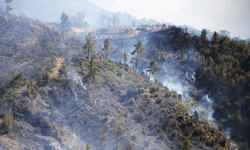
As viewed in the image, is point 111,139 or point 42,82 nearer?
point 111,139

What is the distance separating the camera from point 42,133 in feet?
84.8

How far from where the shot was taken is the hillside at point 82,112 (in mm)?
24734

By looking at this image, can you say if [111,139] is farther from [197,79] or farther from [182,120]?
[197,79]

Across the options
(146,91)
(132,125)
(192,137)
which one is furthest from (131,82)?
(192,137)

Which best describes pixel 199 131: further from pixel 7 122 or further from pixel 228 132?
pixel 7 122

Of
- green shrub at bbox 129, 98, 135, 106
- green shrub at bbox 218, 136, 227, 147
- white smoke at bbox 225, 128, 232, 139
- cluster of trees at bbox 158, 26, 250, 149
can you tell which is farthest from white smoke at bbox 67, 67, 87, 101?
cluster of trees at bbox 158, 26, 250, 149

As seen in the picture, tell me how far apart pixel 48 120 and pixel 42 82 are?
11365 millimetres

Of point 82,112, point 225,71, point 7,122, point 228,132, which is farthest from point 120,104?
point 225,71

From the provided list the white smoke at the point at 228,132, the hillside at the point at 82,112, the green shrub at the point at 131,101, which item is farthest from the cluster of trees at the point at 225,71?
the green shrub at the point at 131,101

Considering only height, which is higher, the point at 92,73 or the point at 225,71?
the point at 225,71

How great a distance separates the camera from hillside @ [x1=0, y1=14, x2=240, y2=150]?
24734mm

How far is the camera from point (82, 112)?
Result: 3194 centimetres

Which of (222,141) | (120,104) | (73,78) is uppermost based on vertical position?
(73,78)

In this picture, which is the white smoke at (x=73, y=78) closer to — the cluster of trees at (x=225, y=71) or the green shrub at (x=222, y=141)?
the green shrub at (x=222, y=141)
